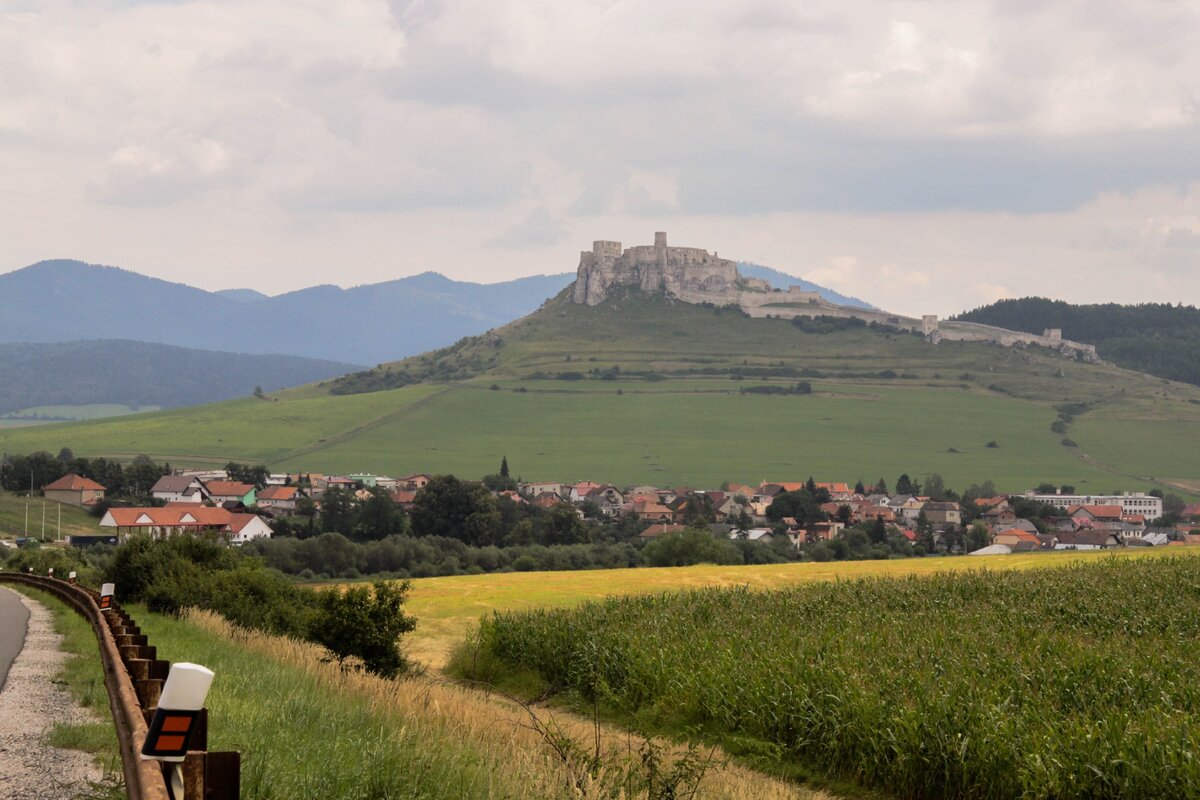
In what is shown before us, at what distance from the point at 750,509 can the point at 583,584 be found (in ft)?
339

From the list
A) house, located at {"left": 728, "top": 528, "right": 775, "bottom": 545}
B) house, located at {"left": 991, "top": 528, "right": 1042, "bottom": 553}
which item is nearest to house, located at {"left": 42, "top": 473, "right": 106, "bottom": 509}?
house, located at {"left": 728, "top": 528, "right": 775, "bottom": 545}

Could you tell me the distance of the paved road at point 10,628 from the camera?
17422 mm

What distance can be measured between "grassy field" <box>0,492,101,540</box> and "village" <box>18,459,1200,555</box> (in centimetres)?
164

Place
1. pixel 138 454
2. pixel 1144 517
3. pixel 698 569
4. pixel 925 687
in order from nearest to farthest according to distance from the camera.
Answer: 1. pixel 925 687
2. pixel 698 569
3. pixel 1144 517
4. pixel 138 454

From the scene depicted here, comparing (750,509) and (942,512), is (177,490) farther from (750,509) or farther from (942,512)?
(942,512)

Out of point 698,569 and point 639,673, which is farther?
point 698,569

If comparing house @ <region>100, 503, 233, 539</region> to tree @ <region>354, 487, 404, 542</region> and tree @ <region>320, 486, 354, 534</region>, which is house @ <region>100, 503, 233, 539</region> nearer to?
tree @ <region>320, 486, 354, 534</region>

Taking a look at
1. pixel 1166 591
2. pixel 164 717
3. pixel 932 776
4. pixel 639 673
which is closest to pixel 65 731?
pixel 164 717

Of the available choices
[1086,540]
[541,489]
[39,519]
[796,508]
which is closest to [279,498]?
[39,519]

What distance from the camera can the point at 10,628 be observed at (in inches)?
870

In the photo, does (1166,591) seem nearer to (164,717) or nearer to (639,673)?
(639,673)

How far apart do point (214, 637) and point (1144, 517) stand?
14492 cm

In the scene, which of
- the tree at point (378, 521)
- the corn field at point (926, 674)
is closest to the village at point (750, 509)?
the tree at point (378, 521)

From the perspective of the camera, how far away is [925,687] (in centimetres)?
1819
